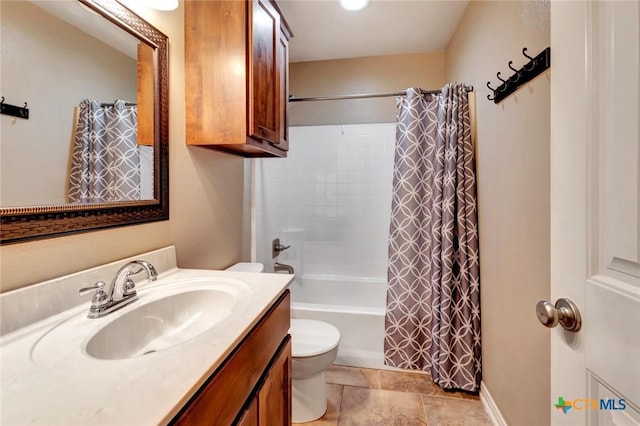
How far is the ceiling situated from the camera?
75.5 inches

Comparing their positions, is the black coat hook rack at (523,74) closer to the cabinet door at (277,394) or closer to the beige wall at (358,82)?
the beige wall at (358,82)

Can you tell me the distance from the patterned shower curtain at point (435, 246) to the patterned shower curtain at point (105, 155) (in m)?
1.55

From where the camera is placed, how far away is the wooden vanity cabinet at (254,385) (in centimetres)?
58

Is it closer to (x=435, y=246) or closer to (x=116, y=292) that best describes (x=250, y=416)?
(x=116, y=292)

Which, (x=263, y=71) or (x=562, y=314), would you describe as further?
(x=263, y=71)

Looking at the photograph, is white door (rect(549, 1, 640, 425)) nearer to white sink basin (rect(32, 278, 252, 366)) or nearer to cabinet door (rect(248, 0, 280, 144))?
white sink basin (rect(32, 278, 252, 366))

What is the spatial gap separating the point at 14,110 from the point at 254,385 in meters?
0.93

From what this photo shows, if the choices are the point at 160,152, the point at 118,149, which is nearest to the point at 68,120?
the point at 118,149

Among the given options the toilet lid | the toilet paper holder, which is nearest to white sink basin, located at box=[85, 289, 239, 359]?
the toilet lid

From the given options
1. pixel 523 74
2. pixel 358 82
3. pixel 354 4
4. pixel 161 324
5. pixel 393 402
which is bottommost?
pixel 393 402

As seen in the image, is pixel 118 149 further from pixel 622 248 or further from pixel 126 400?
pixel 622 248

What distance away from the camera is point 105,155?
3.11 ft

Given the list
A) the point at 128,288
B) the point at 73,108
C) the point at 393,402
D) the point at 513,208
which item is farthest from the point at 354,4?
the point at 393,402

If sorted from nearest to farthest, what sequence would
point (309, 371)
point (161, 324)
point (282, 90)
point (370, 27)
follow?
point (161, 324)
point (309, 371)
point (282, 90)
point (370, 27)
